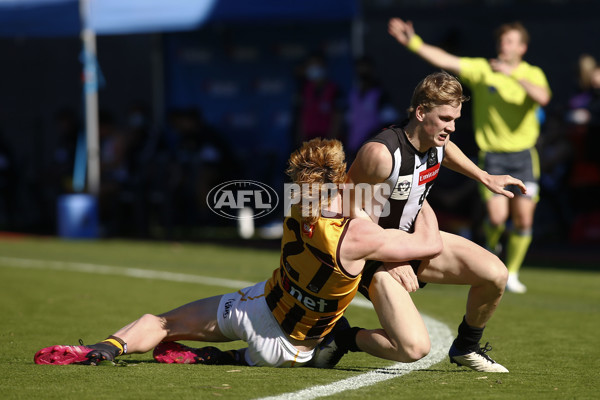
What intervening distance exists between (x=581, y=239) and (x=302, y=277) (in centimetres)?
853

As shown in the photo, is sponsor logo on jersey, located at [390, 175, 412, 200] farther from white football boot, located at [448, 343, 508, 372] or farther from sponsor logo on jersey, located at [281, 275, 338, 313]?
white football boot, located at [448, 343, 508, 372]

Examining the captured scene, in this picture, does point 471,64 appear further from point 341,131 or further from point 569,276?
point 341,131

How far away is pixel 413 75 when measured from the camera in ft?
50.3

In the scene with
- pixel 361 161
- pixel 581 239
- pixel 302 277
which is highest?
pixel 361 161

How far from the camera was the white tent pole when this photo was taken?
14230 mm

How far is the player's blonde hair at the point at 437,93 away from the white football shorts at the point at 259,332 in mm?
1378

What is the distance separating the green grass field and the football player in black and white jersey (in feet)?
0.60

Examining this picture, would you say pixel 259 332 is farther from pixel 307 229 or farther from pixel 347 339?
pixel 307 229

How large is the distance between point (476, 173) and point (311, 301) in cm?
127

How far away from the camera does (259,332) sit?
5605 millimetres

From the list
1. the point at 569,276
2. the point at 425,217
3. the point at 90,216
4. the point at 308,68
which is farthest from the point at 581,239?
the point at 425,217

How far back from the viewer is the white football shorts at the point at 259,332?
18.4 feet

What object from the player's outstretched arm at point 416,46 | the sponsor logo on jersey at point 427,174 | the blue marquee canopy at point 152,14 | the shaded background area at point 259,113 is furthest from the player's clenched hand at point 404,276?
the blue marquee canopy at point 152,14

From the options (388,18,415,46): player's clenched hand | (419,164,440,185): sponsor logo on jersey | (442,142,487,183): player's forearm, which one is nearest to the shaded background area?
(388,18,415,46): player's clenched hand
